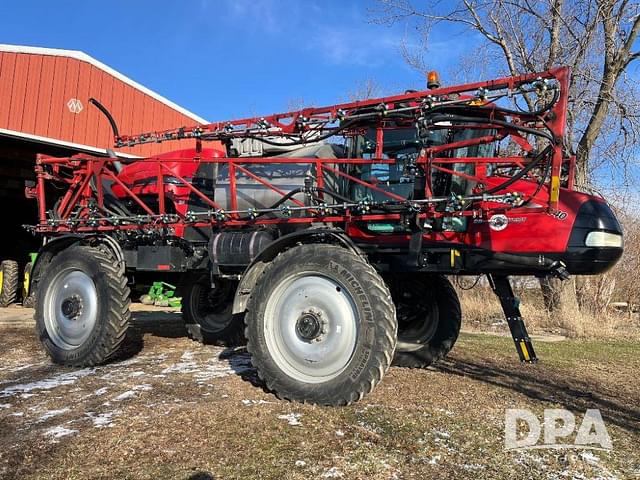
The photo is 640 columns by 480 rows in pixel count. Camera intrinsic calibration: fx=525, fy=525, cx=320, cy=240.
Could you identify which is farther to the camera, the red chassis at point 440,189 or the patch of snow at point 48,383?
the patch of snow at point 48,383

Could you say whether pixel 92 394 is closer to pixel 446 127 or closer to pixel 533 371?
pixel 446 127

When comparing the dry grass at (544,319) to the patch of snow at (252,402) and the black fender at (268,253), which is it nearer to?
the black fender at (268,253)

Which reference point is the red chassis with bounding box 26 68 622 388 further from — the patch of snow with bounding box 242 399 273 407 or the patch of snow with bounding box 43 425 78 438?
the patch of snow with bounding box 43 425 78 438

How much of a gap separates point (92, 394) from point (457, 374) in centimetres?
343

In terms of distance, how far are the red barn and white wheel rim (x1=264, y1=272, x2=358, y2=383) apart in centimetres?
1185

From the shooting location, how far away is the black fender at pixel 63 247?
5.83 metres

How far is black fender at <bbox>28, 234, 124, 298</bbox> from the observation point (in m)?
5.83

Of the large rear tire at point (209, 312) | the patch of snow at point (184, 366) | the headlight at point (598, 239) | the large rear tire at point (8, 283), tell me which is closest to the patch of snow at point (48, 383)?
the patch of snow at point (184, 366)

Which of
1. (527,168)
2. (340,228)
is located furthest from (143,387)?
(527,168)

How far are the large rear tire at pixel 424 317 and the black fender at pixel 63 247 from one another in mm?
3043

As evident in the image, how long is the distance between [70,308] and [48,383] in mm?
1059

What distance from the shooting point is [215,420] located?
366 centimetres

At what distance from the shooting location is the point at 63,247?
244 inches

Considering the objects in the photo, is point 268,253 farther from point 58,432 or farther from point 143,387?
point 58,432
